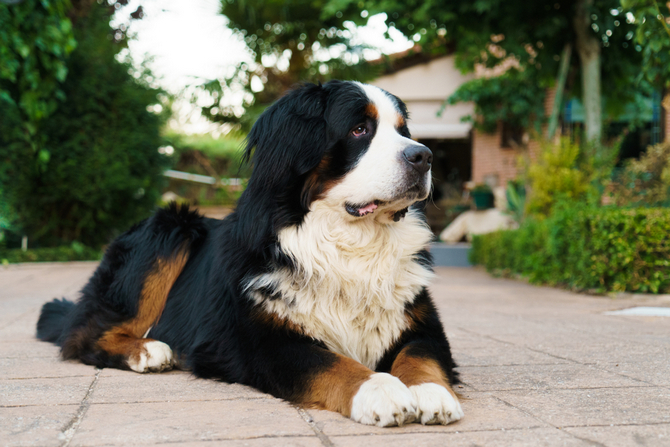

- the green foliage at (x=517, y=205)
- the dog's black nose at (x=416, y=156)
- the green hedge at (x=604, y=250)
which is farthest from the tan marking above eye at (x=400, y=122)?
the green foliage at (x=517, y=205)

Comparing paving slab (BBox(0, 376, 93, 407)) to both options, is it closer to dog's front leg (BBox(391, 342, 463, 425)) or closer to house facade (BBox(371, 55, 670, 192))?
dog's front leg (BBox(391, 342, 463, 425))

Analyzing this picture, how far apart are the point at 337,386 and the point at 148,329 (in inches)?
57.2

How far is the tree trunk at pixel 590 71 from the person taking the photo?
8523mm

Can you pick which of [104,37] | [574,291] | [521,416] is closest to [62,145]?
[104,37]

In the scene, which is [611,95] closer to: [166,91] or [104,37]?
[166,91]

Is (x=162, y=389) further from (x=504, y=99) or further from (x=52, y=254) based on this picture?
(x=504, y=99)

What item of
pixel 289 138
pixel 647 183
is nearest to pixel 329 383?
pixel 289 138

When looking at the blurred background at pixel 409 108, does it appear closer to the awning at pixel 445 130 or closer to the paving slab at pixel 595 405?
the awning at pixel 445 130

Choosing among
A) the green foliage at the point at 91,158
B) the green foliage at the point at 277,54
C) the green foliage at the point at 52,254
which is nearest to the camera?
the green foliage at the point at 52,254

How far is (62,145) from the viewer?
33.5 ft

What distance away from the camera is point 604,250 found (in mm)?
6238

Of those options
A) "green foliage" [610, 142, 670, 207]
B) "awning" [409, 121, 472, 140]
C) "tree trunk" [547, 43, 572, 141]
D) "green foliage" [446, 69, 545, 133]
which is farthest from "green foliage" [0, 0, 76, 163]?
"awning" [409, 121, 472, 140]

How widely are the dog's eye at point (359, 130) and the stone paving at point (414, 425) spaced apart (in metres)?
0.77

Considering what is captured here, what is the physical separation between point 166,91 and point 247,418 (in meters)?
10.3
